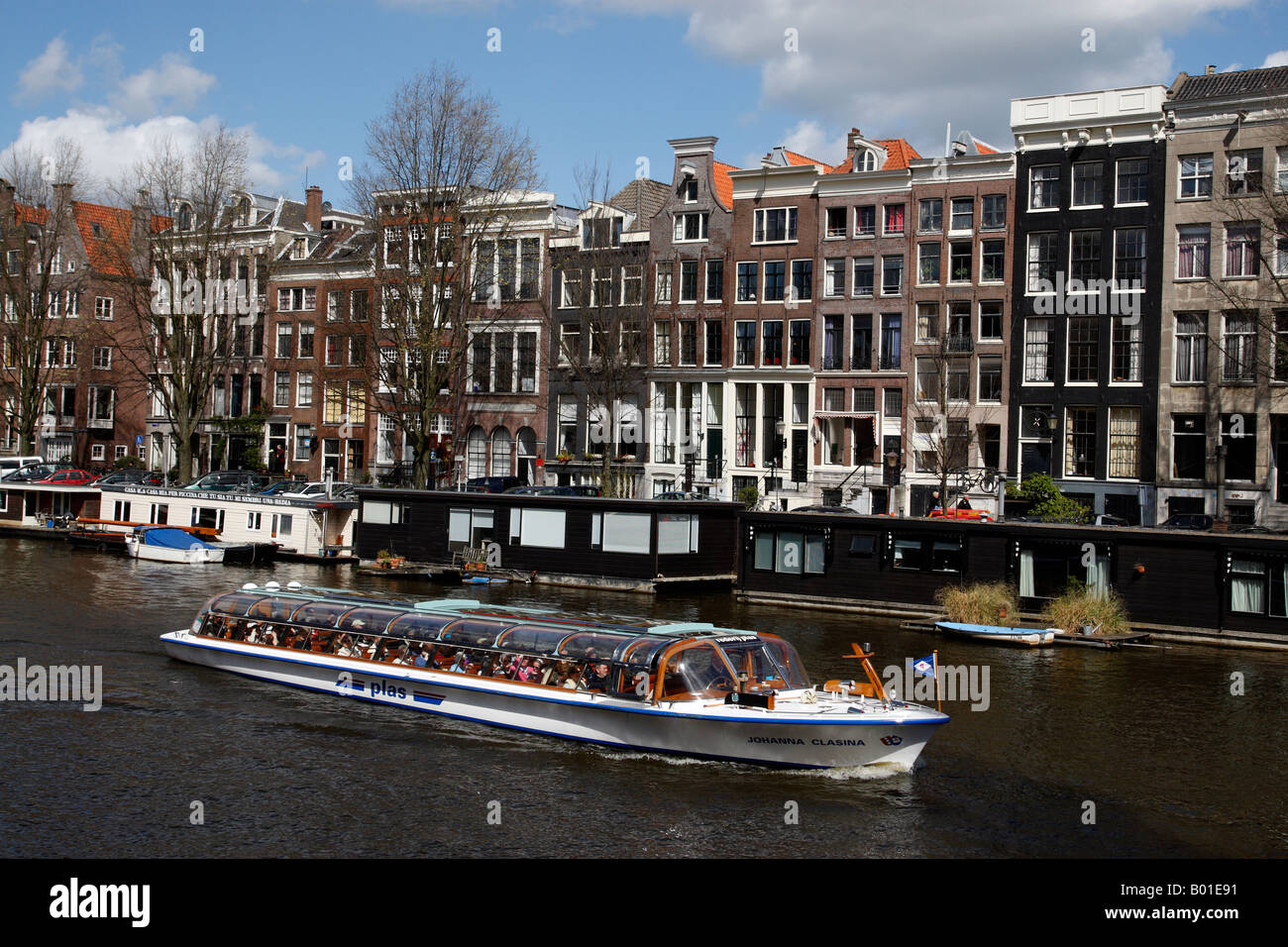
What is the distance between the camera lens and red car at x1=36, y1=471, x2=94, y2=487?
216 feet

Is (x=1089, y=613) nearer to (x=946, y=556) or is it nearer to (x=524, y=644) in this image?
(x=946, y=556)

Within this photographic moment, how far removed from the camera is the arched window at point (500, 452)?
7169 cm

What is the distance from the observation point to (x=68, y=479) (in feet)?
221

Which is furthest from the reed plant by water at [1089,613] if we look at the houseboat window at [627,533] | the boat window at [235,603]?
the boat window at [235,603]

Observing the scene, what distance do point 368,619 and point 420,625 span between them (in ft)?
5.66

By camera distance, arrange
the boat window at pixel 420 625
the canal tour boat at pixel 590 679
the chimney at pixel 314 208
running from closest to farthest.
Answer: the canal tour boat at pixel 590 679 < the boat window at pixel 420 625 < the chimney at pixel 314 208

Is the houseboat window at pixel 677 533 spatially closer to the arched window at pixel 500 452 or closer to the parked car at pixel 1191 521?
the parked car at pixel 1191 521

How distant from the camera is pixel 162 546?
181 feet

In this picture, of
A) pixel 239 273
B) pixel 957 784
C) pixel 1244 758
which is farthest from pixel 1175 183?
pixel 239 273

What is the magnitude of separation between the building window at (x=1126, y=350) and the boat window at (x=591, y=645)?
36488 millimetres

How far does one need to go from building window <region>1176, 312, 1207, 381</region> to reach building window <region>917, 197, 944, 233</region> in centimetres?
1134

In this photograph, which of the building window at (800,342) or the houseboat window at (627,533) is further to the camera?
the building window at (800,342)
